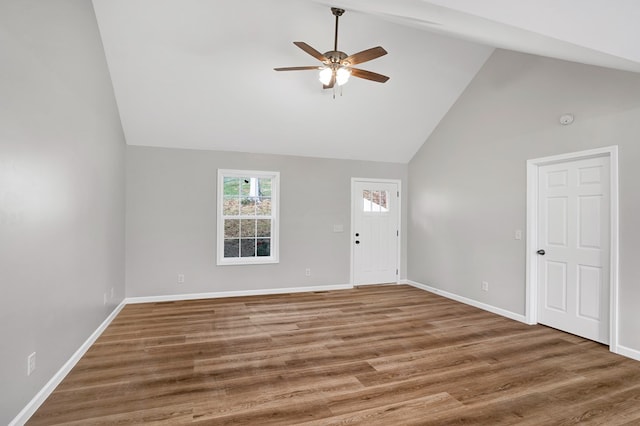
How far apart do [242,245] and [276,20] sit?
137 inches

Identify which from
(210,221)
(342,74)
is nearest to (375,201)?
(210,221)

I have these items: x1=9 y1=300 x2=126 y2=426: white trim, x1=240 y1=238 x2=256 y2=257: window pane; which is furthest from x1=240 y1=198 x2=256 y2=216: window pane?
x1=9 y1=300 x2=126 y2=426: white trim

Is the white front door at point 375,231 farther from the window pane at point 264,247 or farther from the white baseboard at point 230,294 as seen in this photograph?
the window pane at point 264,247

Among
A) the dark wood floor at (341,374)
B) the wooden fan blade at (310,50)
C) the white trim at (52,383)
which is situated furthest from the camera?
the wooden fan blade at (310,50)

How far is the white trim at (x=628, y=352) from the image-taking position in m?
3.11

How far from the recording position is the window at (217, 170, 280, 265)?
555cm

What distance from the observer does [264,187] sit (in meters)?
5.87

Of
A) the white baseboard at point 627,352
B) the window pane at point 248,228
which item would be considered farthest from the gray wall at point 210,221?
the white baseboard at point 627,352

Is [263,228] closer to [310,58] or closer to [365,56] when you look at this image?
[310,58]

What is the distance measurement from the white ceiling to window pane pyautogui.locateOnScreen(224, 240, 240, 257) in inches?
62.2

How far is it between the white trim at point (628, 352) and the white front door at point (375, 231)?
3611 millimetres

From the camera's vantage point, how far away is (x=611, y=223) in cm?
331

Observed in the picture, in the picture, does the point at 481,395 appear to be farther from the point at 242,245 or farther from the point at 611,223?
the point at 242,245

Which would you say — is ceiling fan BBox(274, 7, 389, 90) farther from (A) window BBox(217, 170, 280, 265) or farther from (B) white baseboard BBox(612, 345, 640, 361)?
(B) white baseboard BBox(612, 345, 640, 361)
